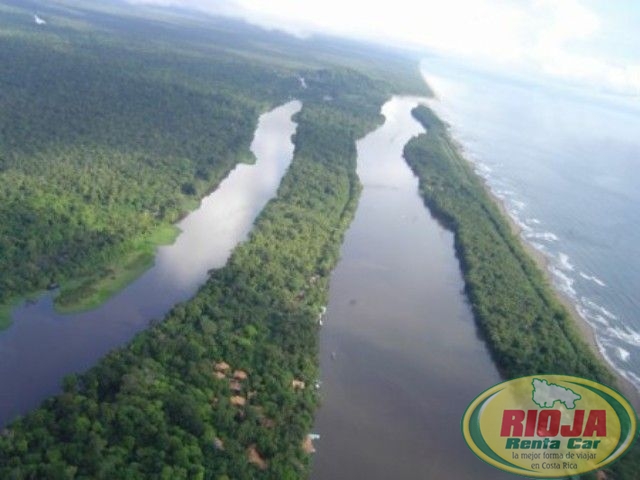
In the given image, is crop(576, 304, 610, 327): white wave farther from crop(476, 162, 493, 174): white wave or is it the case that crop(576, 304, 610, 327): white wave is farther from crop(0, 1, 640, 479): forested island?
crop(476, 162, 493, 174): white wave

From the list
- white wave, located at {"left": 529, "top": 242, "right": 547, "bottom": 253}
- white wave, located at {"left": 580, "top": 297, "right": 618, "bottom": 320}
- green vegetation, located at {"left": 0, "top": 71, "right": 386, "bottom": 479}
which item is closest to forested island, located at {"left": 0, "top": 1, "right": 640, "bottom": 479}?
green vegetation, located at {"left": 0, "top": 71, "right": 386, "bottom": 479}

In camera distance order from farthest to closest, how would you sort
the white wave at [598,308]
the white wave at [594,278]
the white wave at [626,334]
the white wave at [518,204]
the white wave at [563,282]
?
the white wave at [518,204]
the white wave at [594,278]
the white wave at [563,282]
the white wave at [598,308]
the white wave at [626,334]

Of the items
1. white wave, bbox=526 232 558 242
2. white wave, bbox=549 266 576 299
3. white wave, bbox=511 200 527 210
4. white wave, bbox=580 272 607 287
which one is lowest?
white wave, bbox=549 266 576 299

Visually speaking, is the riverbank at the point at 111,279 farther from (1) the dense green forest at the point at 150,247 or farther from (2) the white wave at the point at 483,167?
(2) the white wave at the point at 483,167

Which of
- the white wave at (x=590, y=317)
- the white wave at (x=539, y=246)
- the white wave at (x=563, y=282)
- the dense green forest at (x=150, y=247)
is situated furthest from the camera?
the white wave at (x=539, y=246)

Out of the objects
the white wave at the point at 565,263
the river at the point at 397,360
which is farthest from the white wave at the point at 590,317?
the river at the point at 397,360

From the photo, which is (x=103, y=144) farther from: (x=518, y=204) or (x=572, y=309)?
(x=572, y=309)

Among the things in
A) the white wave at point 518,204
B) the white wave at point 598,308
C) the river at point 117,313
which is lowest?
the river at point 117,313
